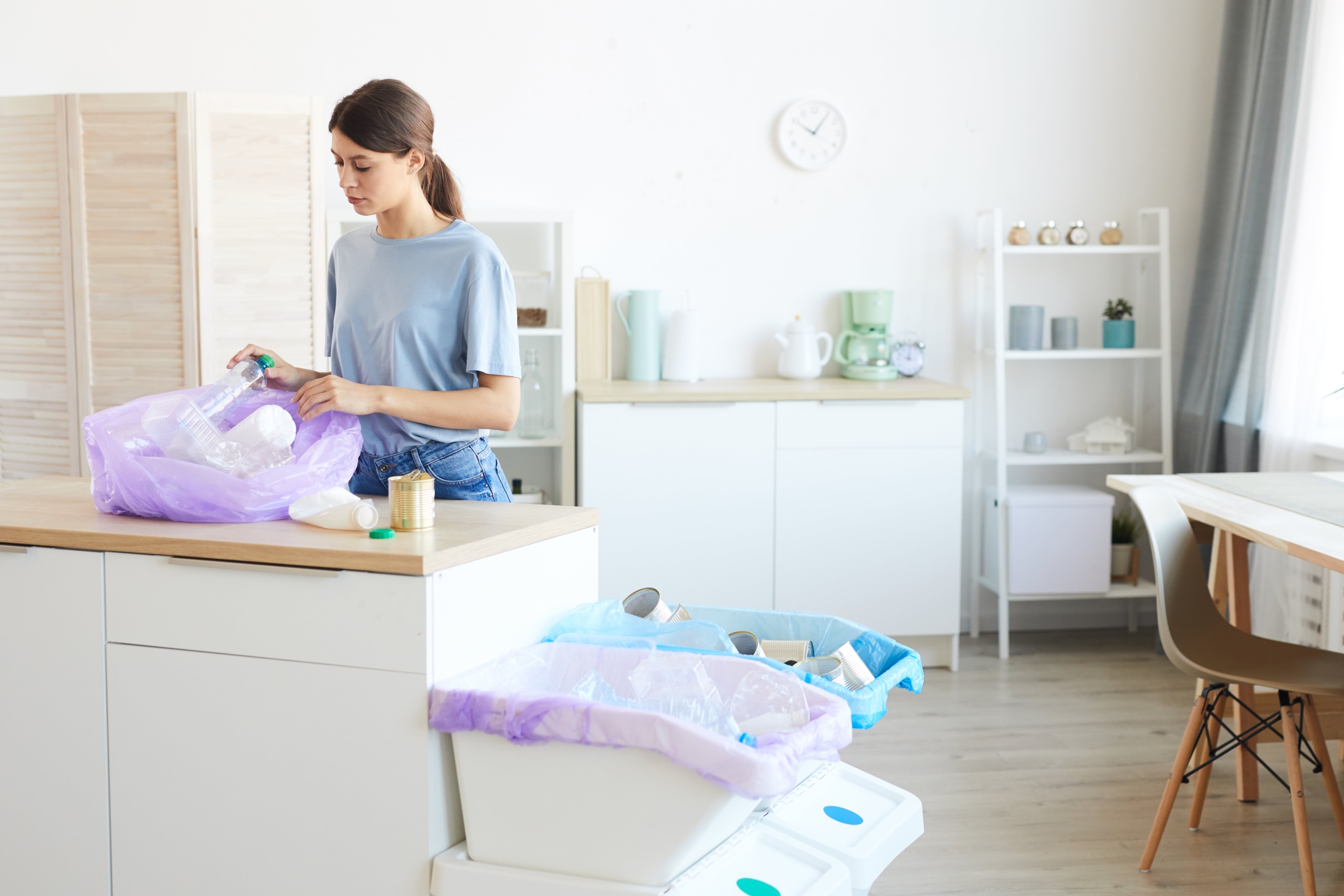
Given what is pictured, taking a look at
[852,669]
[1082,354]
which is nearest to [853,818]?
[852,669]

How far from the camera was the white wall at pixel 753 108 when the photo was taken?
11.9 feet

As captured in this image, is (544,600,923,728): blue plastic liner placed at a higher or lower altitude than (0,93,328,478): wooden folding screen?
lower

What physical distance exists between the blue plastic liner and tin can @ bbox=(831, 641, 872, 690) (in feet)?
0.09

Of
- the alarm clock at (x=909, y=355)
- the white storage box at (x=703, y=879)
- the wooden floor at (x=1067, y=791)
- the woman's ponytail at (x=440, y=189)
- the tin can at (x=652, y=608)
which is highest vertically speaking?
Answer: the woman's ponytail at (x=440, y=189)

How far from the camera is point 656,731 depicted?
1212mm

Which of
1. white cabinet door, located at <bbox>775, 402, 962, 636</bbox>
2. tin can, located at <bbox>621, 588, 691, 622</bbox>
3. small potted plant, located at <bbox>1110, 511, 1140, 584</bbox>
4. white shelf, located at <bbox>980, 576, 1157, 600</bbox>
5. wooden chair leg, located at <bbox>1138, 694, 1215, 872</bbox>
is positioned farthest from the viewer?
small potted plant, located at <bbox>1110, 511, 1140, 584</bbox>

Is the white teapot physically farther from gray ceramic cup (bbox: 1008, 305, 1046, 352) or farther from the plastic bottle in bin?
the plastic bottle in bin

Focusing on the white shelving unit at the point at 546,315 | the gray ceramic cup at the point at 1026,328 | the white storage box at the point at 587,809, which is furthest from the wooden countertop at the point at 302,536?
the gray ceramic cup at the point at 1026,328

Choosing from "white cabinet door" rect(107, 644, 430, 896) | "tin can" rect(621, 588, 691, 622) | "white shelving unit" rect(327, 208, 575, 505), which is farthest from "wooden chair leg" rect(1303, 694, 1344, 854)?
"white shelving unit" rect(327, 208, 575, 505)

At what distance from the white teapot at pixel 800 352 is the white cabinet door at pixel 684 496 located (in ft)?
1.19

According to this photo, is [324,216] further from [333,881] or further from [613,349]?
[333,881]

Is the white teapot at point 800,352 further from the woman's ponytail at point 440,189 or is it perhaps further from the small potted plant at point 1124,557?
the woman's ponytail at point 440,189

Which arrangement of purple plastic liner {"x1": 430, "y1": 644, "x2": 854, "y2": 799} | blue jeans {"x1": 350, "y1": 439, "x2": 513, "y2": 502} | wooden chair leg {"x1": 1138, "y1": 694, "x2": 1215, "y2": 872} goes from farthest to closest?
wooden chair leg {"x1": 1138, "y1": 694, "x2": 1215, "y2": 872}, blue jeans {"x1": 350, "y1": 439, "x2": 513, "y2": 502}, purple plastic liner {"x1": 430, "y1": 644, "x2": 854, "y2": 799}

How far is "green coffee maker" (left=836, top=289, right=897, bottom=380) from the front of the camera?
3.70 m
